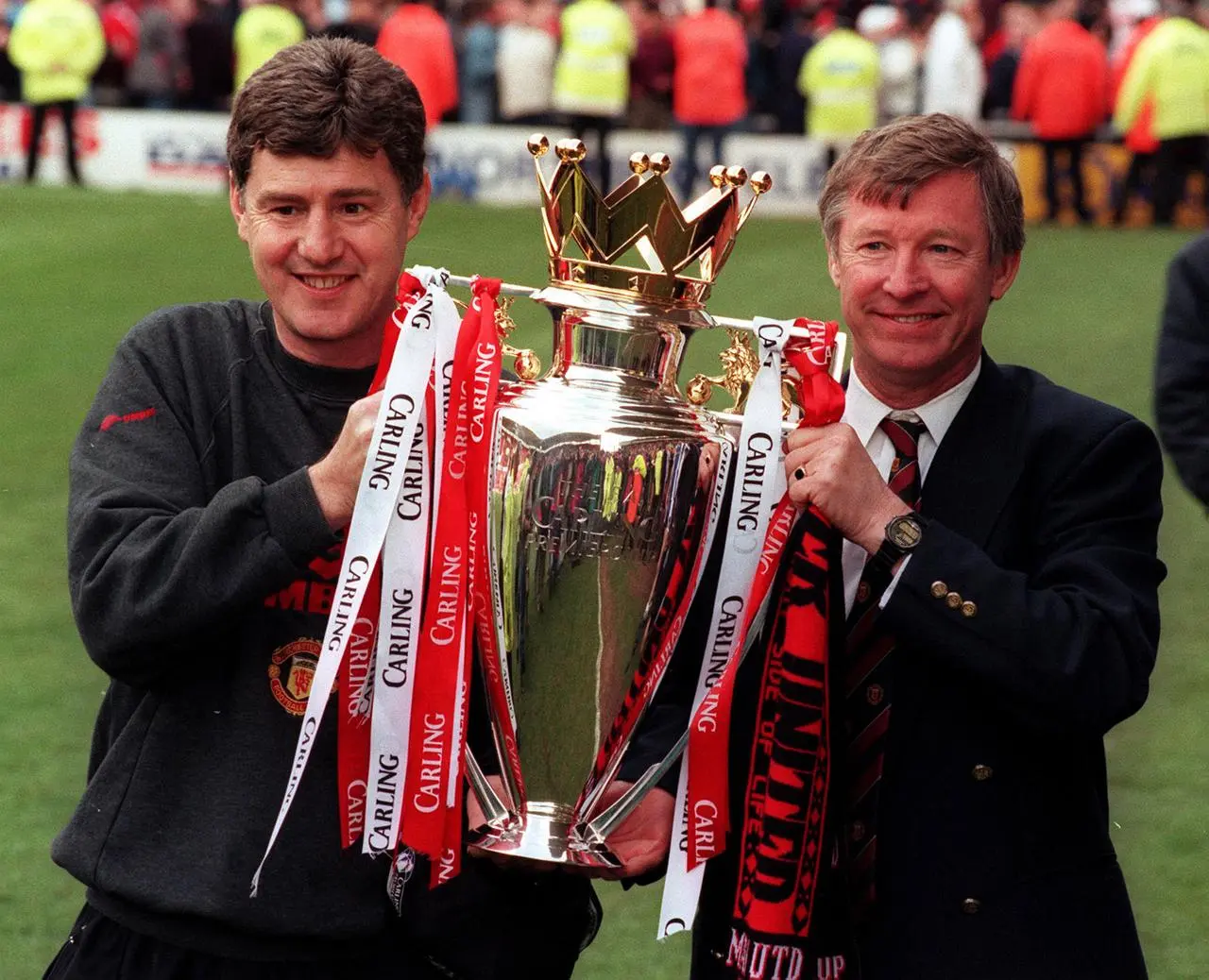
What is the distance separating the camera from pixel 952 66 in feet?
65.1

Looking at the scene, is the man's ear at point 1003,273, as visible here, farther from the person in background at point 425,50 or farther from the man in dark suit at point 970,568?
the person in background at point 425,50

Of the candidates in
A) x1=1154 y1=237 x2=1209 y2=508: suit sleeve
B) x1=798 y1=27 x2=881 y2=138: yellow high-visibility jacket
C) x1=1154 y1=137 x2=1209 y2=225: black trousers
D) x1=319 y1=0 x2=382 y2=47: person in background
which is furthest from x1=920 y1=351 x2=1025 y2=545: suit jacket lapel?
x1=319 y1=0 x2=382 y2=47: person in background

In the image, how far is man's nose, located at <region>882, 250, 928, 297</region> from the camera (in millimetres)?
2676

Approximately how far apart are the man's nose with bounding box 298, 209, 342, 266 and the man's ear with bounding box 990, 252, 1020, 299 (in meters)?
0.87

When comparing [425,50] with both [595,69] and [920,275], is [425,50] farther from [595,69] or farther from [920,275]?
[920,275]

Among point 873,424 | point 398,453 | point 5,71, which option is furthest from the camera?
point 5,71

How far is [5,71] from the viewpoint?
2194 centimetres

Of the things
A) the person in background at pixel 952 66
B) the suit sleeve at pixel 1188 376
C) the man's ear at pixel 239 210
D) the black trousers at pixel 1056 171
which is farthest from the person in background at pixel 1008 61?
the man's ear at pixel 239 210

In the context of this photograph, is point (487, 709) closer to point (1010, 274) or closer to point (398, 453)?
point (398, 453)

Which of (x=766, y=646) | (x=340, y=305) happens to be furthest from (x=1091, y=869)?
(x=340, y=305)

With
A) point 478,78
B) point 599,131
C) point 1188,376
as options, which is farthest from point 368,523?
point 478,78

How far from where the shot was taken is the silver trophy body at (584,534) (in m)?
2.70

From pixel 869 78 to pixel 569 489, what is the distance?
58.6ft

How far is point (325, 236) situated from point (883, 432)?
0.79 metres
